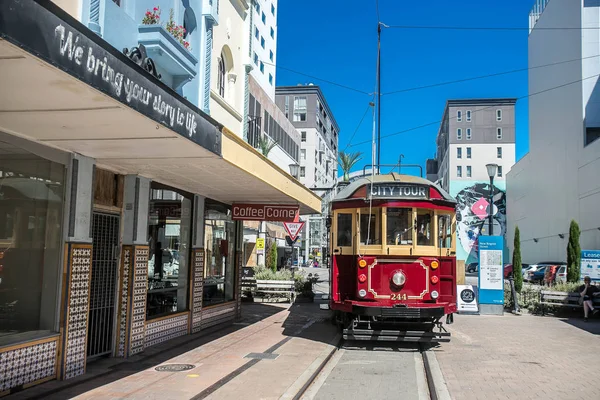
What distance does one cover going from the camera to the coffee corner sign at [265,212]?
1359 cm

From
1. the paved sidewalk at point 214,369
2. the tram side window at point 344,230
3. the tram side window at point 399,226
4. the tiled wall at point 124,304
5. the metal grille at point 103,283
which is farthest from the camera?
the tram side window at point 344,230

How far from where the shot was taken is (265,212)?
1398cm

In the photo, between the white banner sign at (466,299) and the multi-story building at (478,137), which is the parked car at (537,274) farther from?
Result: the multi-story building at (478,137)

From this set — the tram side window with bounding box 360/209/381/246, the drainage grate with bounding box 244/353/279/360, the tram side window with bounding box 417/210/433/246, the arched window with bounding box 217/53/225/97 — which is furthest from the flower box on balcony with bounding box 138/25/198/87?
the drainage grate with bounding box 244/353/279/360

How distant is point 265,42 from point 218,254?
148 feet

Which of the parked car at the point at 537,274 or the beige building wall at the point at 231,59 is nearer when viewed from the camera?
the beige building wall at the point at 231,59

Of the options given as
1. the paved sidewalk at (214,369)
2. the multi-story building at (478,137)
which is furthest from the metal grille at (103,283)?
the multi-story building at (478,137)

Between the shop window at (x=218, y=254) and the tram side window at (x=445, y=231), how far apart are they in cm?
516

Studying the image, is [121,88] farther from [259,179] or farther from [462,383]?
[462,383]

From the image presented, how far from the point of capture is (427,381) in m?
8.50

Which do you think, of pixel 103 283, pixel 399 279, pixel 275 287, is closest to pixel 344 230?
pixel 399 279

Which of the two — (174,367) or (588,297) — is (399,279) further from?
(588,297)

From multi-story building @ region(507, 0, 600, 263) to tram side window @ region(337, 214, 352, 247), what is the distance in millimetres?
25011

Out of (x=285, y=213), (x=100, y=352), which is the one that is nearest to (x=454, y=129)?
(x=285, y=213)
